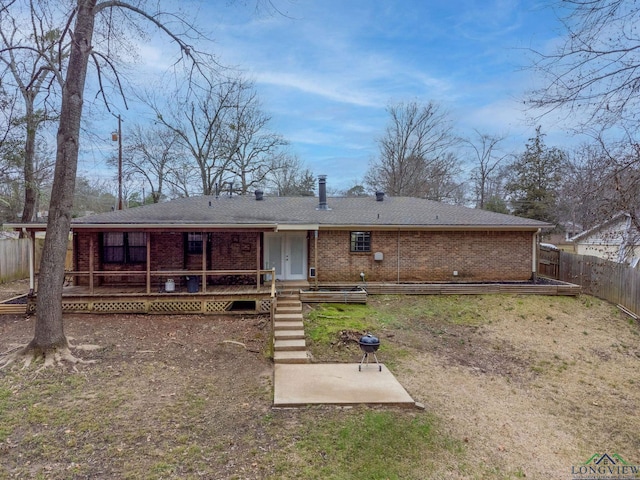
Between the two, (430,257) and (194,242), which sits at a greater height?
(194,242)

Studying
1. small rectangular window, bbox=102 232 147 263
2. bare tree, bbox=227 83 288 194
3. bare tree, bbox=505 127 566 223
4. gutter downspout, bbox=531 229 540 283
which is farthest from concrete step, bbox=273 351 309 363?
bare tree, bbox=505 127 566 223

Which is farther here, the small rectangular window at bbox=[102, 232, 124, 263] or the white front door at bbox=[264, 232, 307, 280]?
the white front door at bbox=[264, 232, 307, 280]

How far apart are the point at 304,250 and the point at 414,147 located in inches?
794

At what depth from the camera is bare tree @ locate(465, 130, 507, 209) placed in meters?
31.2

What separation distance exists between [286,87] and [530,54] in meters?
12.5

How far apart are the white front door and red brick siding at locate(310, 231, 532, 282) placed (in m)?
0.50

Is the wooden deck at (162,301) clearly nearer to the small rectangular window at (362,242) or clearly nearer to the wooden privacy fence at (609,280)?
the small rectangular window at (362,242)

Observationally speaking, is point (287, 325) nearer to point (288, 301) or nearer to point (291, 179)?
point (288, 301)

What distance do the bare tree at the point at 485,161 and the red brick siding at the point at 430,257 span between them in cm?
1998

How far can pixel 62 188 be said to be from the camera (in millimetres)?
7082

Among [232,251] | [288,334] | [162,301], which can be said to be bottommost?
[288,334]

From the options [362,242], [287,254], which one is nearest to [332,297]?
[287,254]

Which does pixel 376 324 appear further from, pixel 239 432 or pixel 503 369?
pixel 239 432

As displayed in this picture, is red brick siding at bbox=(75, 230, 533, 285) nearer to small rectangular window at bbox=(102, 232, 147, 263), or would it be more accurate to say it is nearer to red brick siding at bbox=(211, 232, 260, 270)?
red brick siding at bbox=(211, 232, 260, 270)
